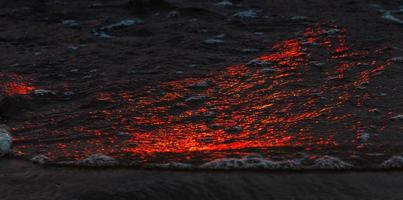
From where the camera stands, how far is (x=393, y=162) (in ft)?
12.1

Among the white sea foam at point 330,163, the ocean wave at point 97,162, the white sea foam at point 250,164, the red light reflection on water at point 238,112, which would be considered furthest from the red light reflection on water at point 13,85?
the white sea foam at point 330,163

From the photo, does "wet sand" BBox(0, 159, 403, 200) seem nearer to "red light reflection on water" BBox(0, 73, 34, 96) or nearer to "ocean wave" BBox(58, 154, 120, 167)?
"ocean wave" BBox(58, 154, 120, 167)

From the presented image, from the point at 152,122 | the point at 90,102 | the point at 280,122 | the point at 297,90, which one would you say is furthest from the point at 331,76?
the point at 90,102

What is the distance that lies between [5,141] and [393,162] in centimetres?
272

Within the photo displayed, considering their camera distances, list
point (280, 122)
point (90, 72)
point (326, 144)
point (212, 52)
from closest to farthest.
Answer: point (326, 144) → point (280, 122) → point (90, 72) → point (212, 52)

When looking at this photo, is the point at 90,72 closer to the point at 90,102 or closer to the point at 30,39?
the point at 90,102

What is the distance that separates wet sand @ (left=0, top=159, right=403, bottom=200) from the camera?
11.0 ft

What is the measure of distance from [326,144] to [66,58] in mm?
3529

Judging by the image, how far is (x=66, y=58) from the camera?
6.41m

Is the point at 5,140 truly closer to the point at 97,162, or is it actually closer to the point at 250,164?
the point at 97,162

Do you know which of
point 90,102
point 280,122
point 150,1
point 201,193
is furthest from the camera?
point 150,1

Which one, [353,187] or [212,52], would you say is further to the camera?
[212,52]

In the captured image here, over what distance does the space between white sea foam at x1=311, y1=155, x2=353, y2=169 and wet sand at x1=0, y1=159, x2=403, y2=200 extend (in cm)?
8

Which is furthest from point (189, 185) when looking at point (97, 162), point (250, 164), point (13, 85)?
point (13, 85)
